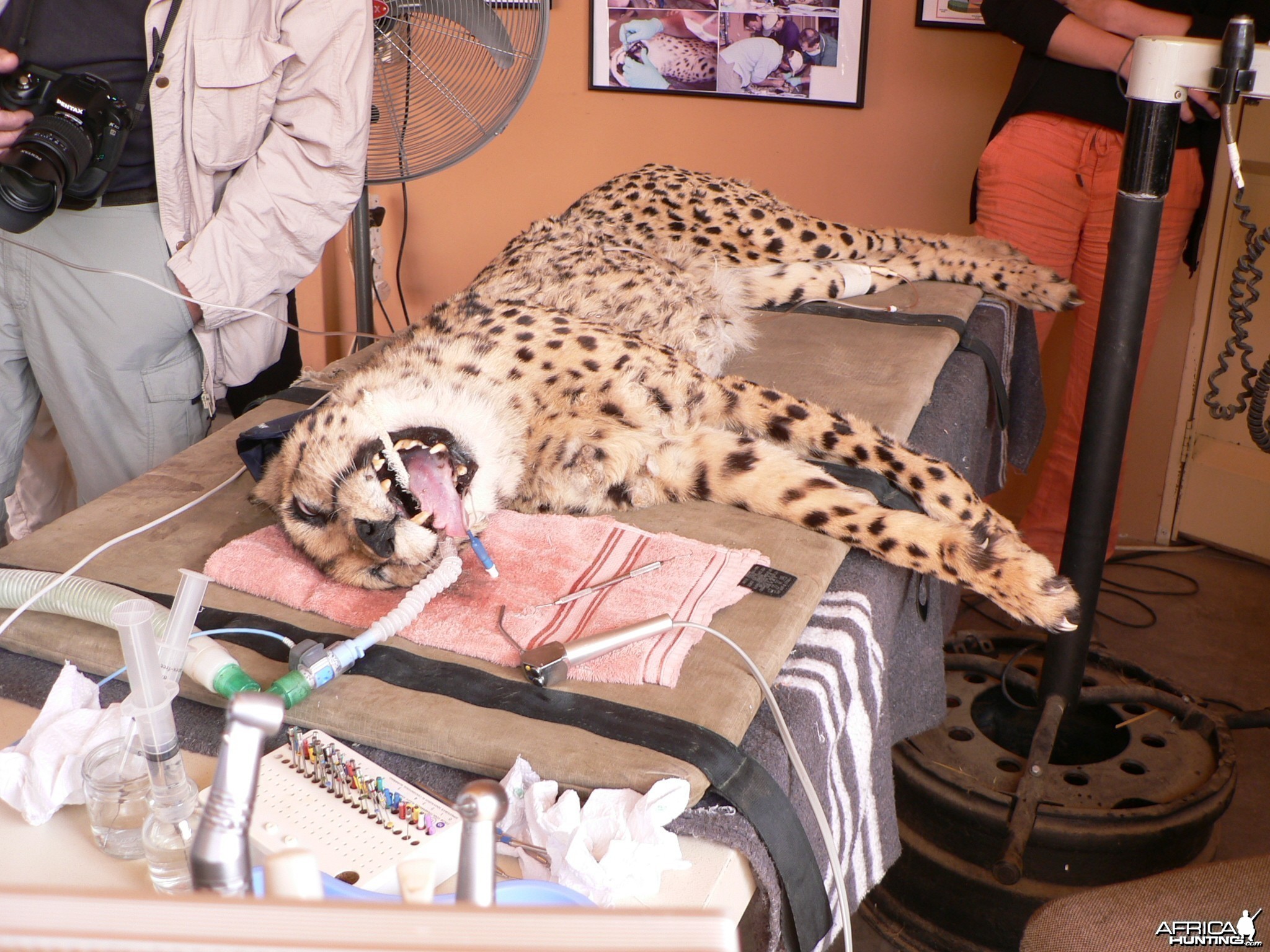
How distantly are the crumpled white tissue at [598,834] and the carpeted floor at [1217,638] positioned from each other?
2.00 metres

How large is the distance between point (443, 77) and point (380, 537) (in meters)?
1.56

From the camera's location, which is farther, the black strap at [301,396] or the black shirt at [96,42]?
the black strap at [301,396]

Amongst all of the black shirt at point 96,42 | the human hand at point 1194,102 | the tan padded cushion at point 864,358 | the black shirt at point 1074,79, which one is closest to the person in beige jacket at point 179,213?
the black shirt at point 96,42

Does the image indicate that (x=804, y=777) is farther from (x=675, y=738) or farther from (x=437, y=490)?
(x=437, y=490)

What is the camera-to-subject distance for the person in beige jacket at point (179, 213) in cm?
200

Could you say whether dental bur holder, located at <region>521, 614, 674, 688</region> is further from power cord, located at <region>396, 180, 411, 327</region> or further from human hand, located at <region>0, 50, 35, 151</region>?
power cord, located at <region>396, 180, 411, 327</region>

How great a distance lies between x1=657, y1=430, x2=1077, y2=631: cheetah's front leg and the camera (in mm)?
1616

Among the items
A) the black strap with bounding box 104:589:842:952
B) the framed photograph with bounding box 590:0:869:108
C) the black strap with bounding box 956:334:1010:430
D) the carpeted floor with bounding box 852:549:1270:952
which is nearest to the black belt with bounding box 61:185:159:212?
the black strap with bounding box 104:589:842:952

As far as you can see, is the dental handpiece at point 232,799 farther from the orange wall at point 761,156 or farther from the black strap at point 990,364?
the orange wall at point 761,156

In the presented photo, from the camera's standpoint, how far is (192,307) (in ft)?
7.11

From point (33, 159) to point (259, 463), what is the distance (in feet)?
2.13

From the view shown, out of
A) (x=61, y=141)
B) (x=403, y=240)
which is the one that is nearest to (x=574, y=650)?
(x=61, y=141)

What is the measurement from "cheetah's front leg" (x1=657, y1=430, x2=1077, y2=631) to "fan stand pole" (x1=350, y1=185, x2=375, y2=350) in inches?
63.9

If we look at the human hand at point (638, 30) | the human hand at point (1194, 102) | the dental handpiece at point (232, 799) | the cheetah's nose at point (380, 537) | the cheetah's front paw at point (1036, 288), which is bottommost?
the cheetah's nose at point (380, 537)
